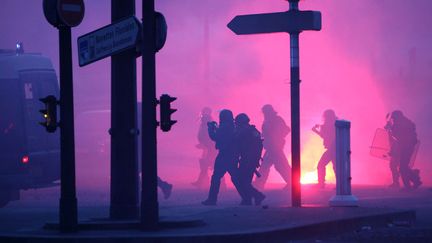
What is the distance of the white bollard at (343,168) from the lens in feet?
58.3

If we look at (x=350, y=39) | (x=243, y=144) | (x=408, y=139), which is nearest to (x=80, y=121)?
(x=408, y=139)

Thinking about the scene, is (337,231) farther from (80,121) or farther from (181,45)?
(181,45)

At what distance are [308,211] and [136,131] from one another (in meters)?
3.09

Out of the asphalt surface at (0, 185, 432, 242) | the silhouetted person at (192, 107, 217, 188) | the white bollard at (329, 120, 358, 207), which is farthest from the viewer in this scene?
the silhouetted person at (192, 107, 217, 188)

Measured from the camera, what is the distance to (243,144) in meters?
22.2

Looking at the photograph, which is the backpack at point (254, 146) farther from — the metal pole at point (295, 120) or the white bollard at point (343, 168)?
the metal pole at point (295, 120)

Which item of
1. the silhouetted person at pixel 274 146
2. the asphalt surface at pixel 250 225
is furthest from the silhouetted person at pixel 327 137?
the asphalt surface at pixel 250 225

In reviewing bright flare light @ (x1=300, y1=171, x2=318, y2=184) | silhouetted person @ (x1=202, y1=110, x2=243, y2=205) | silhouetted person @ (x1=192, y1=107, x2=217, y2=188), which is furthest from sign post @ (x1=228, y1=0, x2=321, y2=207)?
bright flare light @ (x1=300, y1=171, x2=318, y2=184)

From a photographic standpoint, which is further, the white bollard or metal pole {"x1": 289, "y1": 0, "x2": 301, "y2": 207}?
the white bollard

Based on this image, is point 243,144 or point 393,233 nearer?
point 393,233

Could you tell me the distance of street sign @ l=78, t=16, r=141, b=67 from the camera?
1380 cm

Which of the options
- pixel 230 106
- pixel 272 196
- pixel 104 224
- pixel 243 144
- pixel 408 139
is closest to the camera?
pixel 104 224

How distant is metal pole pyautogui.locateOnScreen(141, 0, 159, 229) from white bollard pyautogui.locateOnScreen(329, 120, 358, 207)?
4944 millimetres

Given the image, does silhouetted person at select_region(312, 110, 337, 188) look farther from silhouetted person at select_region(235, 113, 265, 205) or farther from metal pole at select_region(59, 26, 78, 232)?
metal pole at select_region(59, 26, 78, 232)
